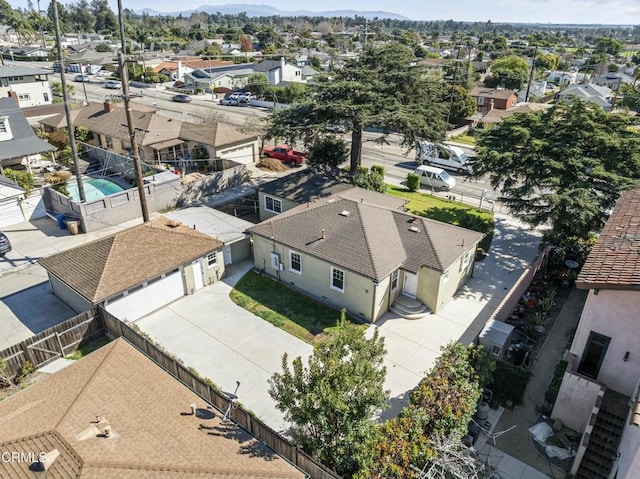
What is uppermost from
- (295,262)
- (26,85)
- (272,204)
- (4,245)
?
(26,85)

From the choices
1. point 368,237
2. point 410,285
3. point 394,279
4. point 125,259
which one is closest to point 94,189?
point 125,259

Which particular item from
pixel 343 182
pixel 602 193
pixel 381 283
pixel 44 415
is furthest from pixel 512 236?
pixel 44 415

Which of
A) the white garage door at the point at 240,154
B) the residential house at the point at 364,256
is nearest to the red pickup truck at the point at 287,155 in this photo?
the white garage door at the point at 240,154

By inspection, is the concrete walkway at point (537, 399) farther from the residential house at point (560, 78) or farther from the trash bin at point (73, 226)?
the residential house at point (560, 78)

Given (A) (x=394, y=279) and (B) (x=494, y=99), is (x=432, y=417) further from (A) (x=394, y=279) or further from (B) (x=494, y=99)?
(B) (x=494, y=99)

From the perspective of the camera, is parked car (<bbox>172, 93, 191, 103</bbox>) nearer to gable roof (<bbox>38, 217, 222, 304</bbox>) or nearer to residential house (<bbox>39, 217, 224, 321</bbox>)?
residential house (<bbox>39, 217, 224, 321</bbox>)

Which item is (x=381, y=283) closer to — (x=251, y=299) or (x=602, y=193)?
(x=251, y=299)

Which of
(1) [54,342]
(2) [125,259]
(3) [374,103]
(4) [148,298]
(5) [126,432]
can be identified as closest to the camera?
(5) [126,432]

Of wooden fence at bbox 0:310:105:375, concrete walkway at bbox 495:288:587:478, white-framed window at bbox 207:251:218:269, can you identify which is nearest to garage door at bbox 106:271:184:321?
wooden fence at bbox 0:310:105:375
